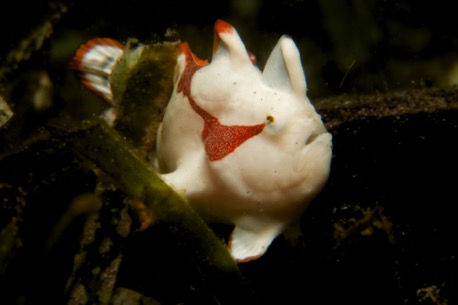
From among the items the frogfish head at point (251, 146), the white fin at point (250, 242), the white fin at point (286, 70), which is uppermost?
the white fin at point (286, 70)

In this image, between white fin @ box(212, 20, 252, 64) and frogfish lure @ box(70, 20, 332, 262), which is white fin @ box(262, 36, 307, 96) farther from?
white fin @ box(212, 20, 252, 64)

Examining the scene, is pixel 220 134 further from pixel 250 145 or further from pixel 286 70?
pixel 286 70

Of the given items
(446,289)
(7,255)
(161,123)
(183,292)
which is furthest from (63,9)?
(446,289)

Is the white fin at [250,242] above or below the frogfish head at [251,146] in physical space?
below

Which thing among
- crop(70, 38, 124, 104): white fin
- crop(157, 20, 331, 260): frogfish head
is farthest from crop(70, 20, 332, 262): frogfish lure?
crop(70, 38, 124, 104): white fin

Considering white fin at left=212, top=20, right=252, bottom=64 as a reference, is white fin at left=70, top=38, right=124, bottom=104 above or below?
below

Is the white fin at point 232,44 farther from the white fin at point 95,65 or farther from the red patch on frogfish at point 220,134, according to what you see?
the white fin at point 95,65

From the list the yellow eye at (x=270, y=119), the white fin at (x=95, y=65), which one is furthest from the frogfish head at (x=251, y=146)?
the white fin at (x=95, y=65)
